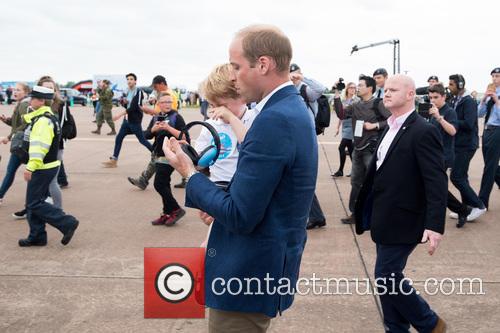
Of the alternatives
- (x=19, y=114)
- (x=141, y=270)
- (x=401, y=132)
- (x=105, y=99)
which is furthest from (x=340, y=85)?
(x=105, y=99)

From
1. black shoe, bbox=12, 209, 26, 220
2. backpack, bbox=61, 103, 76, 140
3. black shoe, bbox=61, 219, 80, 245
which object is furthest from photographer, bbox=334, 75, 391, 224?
backpack, bbox=61, 103, 76, 140

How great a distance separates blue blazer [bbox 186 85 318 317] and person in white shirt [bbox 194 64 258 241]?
1.15 m

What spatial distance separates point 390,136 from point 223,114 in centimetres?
112

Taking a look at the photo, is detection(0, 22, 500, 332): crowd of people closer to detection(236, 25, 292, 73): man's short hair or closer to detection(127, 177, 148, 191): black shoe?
detection(236, 25, 292, 73): man's short hair

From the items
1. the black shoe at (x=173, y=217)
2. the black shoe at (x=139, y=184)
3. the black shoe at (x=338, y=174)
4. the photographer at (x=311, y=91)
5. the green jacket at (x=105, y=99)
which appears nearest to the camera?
the photographer at (x=311, y=91)

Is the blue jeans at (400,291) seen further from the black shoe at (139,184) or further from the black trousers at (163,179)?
the black shoe at (139,184)

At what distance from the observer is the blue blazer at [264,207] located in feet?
5.87

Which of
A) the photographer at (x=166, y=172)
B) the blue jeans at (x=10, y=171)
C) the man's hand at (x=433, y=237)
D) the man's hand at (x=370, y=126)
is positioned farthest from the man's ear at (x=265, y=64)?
the blue jeans at (x=10, y=171)

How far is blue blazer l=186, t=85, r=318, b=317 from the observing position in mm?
1790

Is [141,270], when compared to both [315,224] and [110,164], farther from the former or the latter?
[110,164]

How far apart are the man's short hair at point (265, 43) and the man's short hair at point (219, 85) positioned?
1.36m

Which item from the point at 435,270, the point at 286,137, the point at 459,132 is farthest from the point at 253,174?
Result: the point at 459,132

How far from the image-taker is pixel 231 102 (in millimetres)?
3336

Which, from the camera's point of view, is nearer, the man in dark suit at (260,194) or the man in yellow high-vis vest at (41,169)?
Result: the man in dark suit at (260,194)
